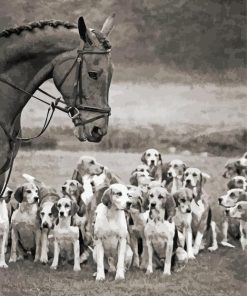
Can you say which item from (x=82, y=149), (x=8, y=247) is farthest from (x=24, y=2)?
(x=8, y=247)

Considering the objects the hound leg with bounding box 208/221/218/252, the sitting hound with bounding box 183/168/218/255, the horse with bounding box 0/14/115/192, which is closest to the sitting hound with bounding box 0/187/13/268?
the horse with bounding box 0/14/115/192

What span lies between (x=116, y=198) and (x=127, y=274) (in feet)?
1.99

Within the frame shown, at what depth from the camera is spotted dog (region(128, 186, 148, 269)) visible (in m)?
4.68

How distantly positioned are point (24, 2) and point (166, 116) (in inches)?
54.4

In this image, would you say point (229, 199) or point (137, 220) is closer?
point (137, 220)

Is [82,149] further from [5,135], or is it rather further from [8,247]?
[5,135]

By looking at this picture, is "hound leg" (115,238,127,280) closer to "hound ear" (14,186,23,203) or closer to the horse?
"hound ear" (14,186,23,203)

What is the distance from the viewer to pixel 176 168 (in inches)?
196

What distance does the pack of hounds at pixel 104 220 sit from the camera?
4.66 m

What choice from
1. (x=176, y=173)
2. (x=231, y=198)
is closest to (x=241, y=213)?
(x=231, y=198)

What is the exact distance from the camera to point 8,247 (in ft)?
15.6

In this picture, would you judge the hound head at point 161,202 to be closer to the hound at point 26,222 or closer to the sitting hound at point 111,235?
the sitting hound at point 111,235

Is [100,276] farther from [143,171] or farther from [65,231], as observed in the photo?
[143,171]

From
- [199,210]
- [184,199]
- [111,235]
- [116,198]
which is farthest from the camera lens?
[199,210]
